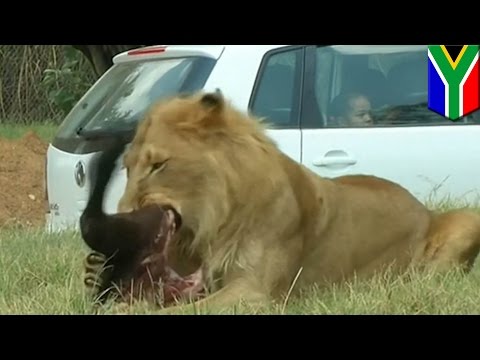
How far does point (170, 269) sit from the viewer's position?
3525 mm

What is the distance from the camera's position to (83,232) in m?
3.41

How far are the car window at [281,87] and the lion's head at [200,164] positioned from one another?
188cm

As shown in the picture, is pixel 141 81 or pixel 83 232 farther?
pixel 141 81

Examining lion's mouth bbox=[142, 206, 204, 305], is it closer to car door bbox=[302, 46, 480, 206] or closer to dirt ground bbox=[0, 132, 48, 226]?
car door bbox=[302, 46, 480, 206]

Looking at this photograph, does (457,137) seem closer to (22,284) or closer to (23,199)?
(22,284)

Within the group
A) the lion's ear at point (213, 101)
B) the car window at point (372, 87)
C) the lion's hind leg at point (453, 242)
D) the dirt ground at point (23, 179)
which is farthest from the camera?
the dirt ground at point (23, 179)

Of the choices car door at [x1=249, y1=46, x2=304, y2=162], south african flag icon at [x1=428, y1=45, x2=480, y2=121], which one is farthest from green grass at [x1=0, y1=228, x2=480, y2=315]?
south african flag icon at [x1=428, y1=45, x2=480, y2=121]

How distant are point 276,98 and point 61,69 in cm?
786

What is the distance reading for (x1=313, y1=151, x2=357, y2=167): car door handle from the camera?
5.48m

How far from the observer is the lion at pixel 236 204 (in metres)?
3.44

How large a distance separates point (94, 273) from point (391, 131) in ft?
8.28

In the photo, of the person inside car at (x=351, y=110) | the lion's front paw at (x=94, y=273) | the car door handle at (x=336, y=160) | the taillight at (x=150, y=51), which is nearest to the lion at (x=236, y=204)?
the lion's front paw at (x=94, y=273)

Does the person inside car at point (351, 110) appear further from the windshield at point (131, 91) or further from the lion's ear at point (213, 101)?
the lion's ear at point (213, 101)
